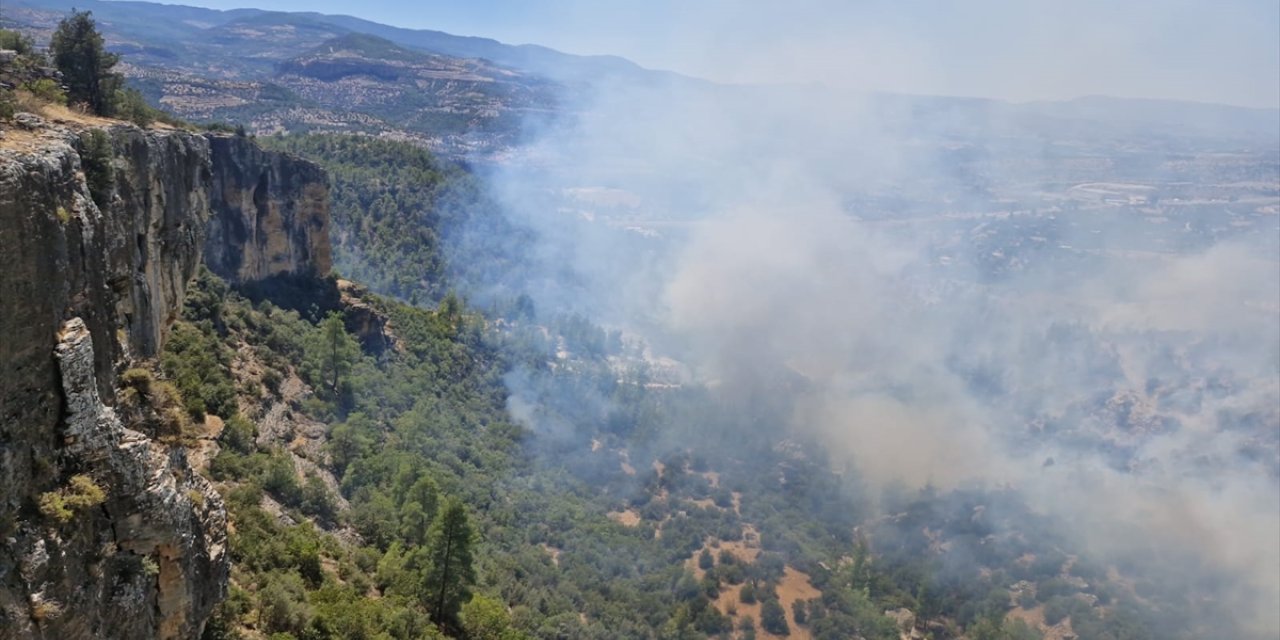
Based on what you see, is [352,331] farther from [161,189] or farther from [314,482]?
[161,189]

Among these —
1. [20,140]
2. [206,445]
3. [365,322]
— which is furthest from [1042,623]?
[20,140]

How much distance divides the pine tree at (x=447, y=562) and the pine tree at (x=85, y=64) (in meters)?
10.5

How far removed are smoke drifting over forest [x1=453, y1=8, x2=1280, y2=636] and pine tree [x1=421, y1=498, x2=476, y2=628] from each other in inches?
897

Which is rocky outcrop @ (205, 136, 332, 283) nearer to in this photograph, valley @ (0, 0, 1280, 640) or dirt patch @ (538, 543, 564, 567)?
valley @ (0, 0, 1280, 640)

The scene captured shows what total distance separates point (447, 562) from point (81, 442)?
11349mm

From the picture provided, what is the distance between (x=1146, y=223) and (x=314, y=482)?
9847cm

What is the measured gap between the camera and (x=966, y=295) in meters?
77.9

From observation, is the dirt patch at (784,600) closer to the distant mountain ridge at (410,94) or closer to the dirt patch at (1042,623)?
the dirt patch at (1042,623)

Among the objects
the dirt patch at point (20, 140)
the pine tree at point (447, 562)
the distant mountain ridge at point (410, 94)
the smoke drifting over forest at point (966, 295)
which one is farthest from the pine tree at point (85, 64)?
the distant mountain ridge at point (410, 94)

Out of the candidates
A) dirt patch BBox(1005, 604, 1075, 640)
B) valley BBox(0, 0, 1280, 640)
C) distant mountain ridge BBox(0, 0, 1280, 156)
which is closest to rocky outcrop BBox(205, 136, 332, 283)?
valley BBox(0, 0, 1280, 640)

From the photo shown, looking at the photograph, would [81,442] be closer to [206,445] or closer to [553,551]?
[206,445]

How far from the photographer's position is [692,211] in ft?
323

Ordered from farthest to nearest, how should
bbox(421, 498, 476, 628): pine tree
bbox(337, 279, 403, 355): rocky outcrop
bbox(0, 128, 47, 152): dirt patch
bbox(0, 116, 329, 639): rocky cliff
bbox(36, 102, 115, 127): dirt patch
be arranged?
bbox(337, 279, 403, 355): rocky outcrop → bbox(421, 498, 476, 628): pine tree → bbox(36, 102, 115, 127): dirt patch → bbox(0, 128, 47, 152): dirt patch → bbox(0, 116, 329, 639): rocky cliff

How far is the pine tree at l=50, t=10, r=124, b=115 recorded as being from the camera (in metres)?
13.7
